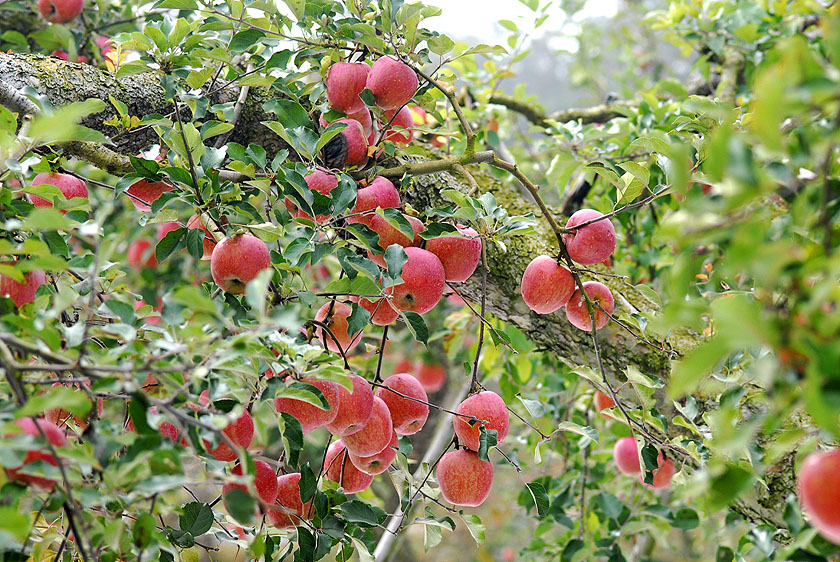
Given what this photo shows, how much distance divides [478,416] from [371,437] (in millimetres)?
161

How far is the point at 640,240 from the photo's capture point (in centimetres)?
174

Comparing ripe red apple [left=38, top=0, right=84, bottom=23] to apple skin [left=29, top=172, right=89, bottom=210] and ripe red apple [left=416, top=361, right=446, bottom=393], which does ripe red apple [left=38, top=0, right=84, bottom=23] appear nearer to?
apple skin [left=29, top=172, right=89, bottom=210]

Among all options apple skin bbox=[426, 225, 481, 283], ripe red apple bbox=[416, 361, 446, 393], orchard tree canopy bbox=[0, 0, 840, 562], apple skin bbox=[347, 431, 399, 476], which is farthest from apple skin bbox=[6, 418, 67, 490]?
ripe red apple bbox=[416, 361, 446, 393]

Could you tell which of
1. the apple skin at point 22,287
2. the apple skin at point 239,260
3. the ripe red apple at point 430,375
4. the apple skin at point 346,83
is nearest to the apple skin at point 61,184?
the apple skin at point 22,287

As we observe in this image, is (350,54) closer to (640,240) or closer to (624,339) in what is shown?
(624,339)

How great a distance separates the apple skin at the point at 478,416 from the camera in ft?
3.13

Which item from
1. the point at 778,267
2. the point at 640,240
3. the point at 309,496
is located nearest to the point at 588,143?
the point at 640,240

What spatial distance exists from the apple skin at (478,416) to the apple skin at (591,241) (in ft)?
0.82

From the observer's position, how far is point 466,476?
97 cm

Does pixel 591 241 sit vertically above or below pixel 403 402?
above

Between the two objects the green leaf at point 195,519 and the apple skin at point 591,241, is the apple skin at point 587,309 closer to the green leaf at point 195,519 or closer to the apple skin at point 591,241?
the apple skin at point 591,241

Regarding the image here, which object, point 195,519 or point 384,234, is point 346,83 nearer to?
point 384,234

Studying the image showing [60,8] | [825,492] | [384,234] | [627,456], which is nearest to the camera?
[825,492]

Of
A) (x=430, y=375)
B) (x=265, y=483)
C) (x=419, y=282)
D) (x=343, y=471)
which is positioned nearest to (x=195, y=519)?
(x=265, y=483)
